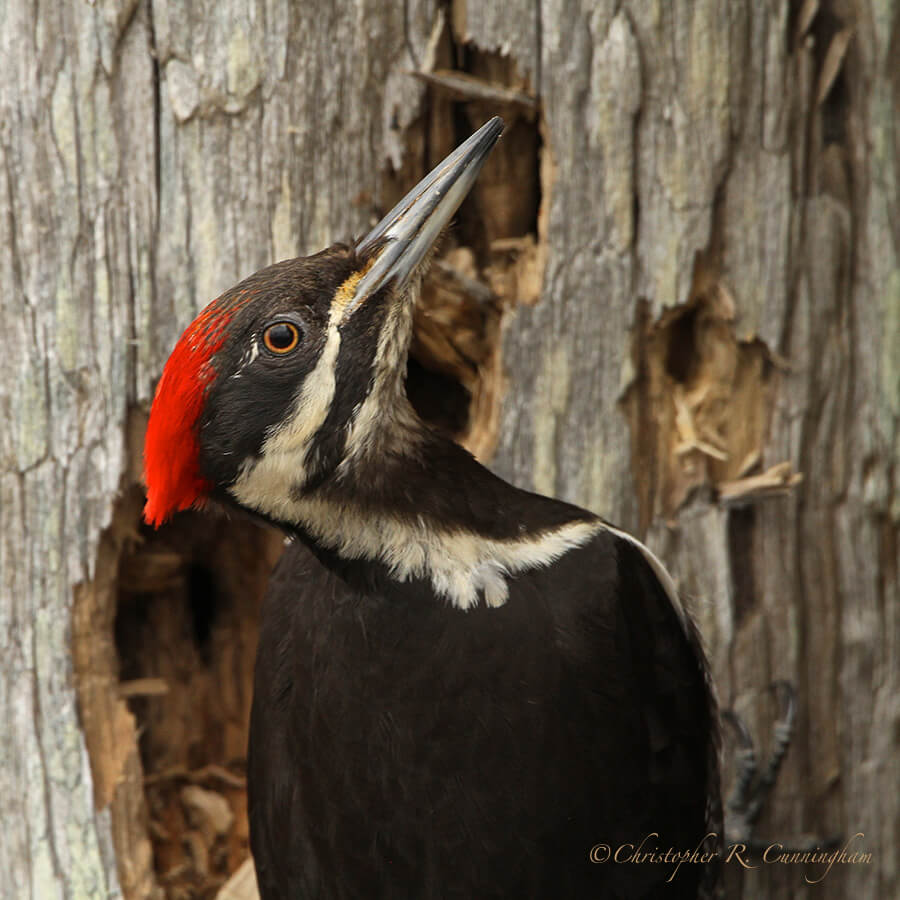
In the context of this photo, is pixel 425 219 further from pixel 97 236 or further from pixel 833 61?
pixel 833 61

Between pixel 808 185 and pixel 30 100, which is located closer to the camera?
pixel 30 100

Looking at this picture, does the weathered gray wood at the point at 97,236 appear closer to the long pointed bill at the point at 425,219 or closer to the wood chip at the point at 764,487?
the long pointed bill at the point at 425,219

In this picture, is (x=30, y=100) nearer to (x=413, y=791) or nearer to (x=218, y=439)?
(x=218, y=439)

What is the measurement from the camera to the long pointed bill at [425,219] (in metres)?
2.23

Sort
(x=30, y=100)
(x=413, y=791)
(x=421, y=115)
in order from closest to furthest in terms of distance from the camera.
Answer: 1. (x=413, y=791)
2. (x=30, y=100)
3. (x=421, y=115)

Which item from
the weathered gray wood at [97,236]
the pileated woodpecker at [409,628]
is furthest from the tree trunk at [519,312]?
the pileated woodpecker at [409,628]

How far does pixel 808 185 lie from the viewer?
2881 mm

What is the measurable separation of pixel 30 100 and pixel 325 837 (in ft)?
5.47

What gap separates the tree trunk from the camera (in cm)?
262

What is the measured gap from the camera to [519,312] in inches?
110

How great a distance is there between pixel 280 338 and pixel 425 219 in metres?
0.37

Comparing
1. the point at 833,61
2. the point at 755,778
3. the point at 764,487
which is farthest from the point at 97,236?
the point at 755,778

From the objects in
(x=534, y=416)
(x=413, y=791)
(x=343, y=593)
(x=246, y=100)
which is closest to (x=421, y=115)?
(x=246, y=100)

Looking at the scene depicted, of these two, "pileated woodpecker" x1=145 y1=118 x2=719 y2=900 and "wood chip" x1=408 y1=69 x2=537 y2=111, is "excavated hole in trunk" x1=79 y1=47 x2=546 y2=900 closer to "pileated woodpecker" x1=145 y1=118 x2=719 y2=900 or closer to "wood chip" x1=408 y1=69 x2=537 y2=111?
"wood chip" x1=408 y1=69 x2=537 y2=111
